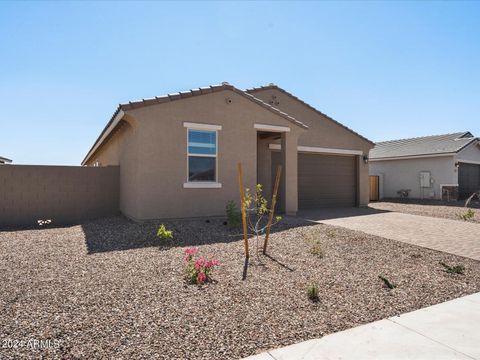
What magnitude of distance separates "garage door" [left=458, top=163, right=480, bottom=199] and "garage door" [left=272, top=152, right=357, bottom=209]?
10.7 metres

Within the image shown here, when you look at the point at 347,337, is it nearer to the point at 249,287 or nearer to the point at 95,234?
the point at 249,287

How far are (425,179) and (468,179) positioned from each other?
3.28 meters

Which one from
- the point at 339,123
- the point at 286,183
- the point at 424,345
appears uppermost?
the point at 339,123

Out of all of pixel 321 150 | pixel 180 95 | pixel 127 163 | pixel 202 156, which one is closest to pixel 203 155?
pixel 202 156

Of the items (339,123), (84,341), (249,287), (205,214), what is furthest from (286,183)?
(84,341)

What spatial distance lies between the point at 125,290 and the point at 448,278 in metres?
5.58

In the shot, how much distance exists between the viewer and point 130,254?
634 centimetres

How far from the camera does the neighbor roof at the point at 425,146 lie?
2130 centimetres

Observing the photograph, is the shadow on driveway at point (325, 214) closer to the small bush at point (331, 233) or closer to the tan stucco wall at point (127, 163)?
the small bush at point (331, 233)

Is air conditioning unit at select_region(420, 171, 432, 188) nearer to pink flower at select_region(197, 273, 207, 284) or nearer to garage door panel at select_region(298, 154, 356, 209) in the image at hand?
garage door panel at select_region(298, 154, 356, 209)

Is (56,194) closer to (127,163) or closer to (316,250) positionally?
(127,163)

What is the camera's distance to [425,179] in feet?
71.9

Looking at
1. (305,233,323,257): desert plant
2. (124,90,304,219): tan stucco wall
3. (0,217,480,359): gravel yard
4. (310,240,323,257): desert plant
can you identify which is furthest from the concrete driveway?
(124,90,304,219): tan stucco wall

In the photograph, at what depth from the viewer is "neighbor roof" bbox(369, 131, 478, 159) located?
69.9 feet
